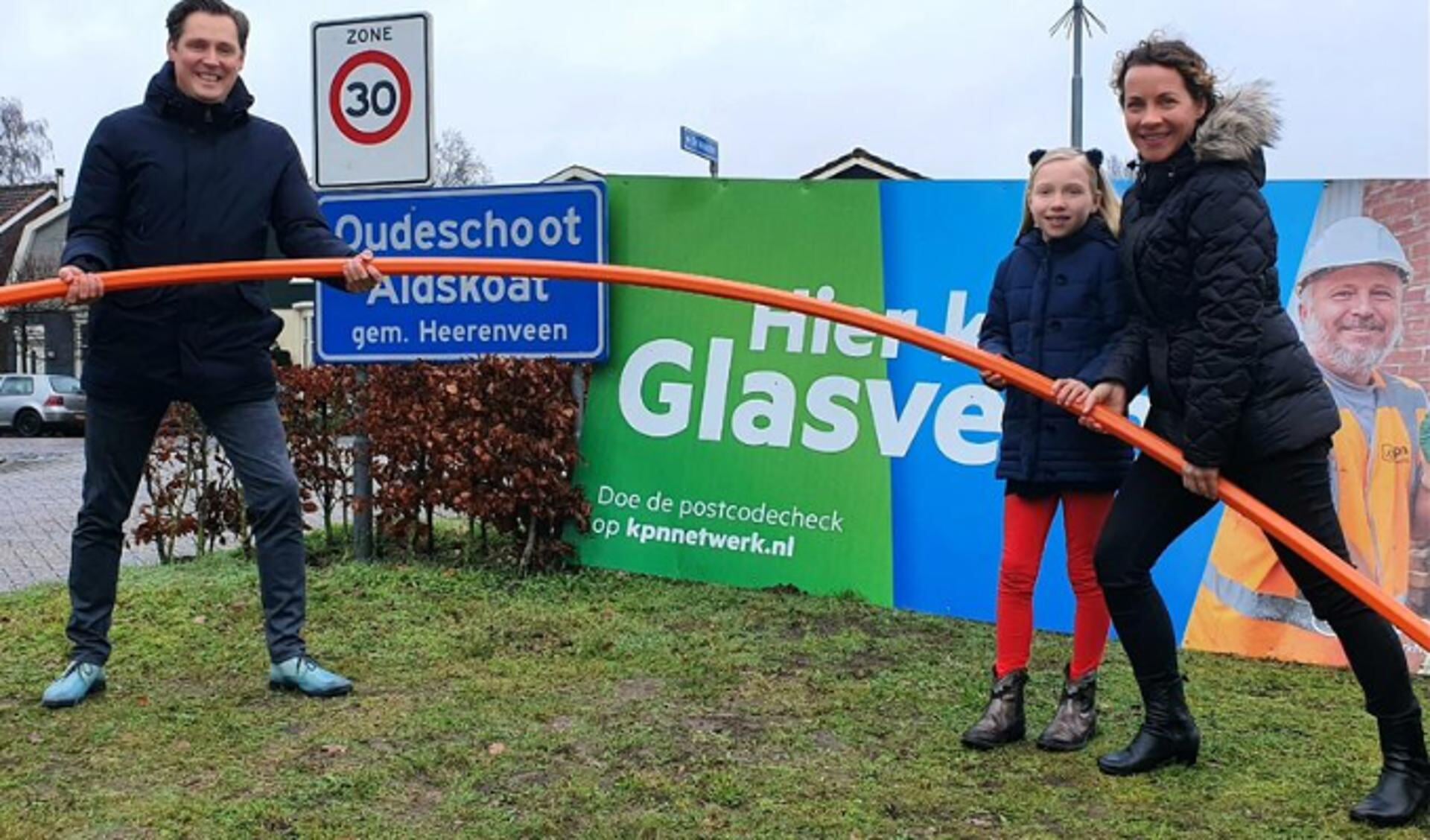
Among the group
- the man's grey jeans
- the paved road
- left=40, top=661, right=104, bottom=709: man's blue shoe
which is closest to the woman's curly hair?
the man's grey jeans

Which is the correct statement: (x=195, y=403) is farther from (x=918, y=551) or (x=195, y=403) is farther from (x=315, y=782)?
(x=918, y=551)

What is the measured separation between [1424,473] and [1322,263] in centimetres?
88

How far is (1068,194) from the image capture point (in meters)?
3.70

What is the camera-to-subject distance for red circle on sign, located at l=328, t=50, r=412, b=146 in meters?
6.42

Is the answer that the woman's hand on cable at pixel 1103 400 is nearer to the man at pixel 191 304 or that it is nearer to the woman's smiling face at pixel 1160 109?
the woman's smiling face at pixel 1160 109

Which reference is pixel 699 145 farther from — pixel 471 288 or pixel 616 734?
pixel 616 734

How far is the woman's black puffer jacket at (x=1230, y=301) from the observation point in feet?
10.3

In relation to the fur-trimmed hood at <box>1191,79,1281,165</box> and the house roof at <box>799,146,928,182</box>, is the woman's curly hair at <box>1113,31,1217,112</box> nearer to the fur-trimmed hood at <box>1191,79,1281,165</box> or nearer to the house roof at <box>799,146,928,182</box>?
the fur-trimmed hood at <box>1191,79,1281,165</box>

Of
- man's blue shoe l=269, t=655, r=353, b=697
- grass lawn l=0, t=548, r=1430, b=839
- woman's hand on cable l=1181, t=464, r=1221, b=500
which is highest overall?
woman's hand on cable l=1181, t=464, r=1221, b=500

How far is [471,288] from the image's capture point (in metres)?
6.46

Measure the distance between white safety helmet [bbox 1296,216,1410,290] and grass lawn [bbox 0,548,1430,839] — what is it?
1550 millimetres

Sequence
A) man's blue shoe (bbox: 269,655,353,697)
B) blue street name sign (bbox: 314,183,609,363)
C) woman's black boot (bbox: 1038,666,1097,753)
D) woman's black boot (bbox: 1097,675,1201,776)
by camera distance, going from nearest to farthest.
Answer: woman's black boot (bbox: 1097,675,1201,776), woman's black boot (bbox: 1038,666,1097,753), man's blue shoe (bbox: 269,655,353,697), blue street name sign (bbox: 314,183,609,363)

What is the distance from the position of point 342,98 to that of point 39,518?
6.25m

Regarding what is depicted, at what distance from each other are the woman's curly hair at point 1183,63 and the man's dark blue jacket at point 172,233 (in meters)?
2.73
